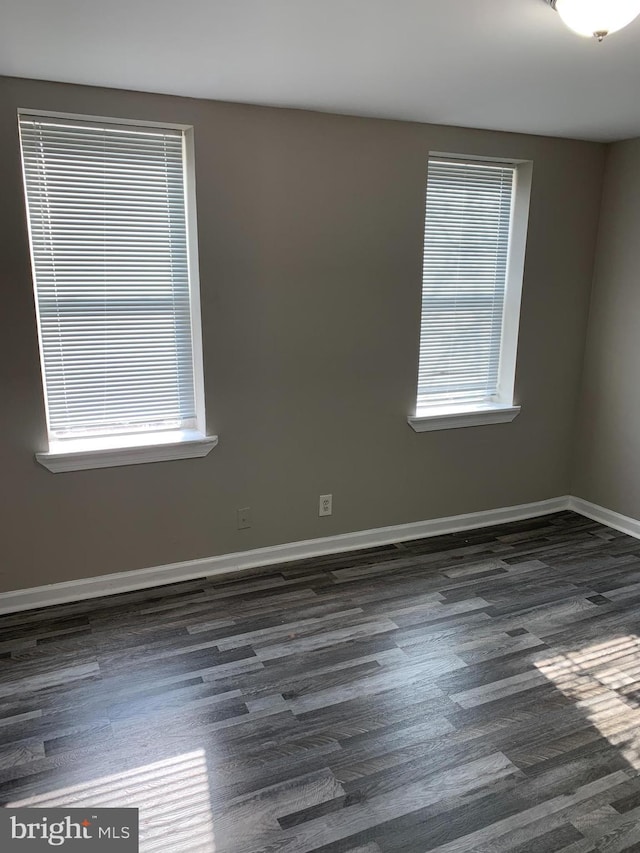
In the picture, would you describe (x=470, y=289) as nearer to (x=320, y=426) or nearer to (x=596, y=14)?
(x=320, y=426)

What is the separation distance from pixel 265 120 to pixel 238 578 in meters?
2.32

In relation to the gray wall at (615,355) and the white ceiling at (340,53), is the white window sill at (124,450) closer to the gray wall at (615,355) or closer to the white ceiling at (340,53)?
the white ceiling at (340,53)

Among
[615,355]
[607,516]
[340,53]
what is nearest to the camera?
[340,53]

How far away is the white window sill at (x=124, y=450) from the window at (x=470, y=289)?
4.36ft

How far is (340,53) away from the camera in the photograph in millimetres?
2250

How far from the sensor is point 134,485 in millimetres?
3133

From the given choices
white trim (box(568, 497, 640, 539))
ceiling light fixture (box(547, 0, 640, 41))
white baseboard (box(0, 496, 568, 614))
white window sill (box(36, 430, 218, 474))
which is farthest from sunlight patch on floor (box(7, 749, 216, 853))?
white trim (box(568, 497, 640, 539))

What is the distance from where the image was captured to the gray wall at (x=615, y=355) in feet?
12.5

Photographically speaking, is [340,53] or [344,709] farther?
[344,709]

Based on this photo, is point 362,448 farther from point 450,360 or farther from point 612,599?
point 612,599

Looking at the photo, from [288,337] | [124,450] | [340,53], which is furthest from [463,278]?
[124,450]

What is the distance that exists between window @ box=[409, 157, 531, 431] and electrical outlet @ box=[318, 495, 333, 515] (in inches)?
26.9

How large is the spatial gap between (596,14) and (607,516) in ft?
10.4

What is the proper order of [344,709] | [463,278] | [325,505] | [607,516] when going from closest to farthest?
[344,709] → [325,505] → [463,278] → [607,516]
